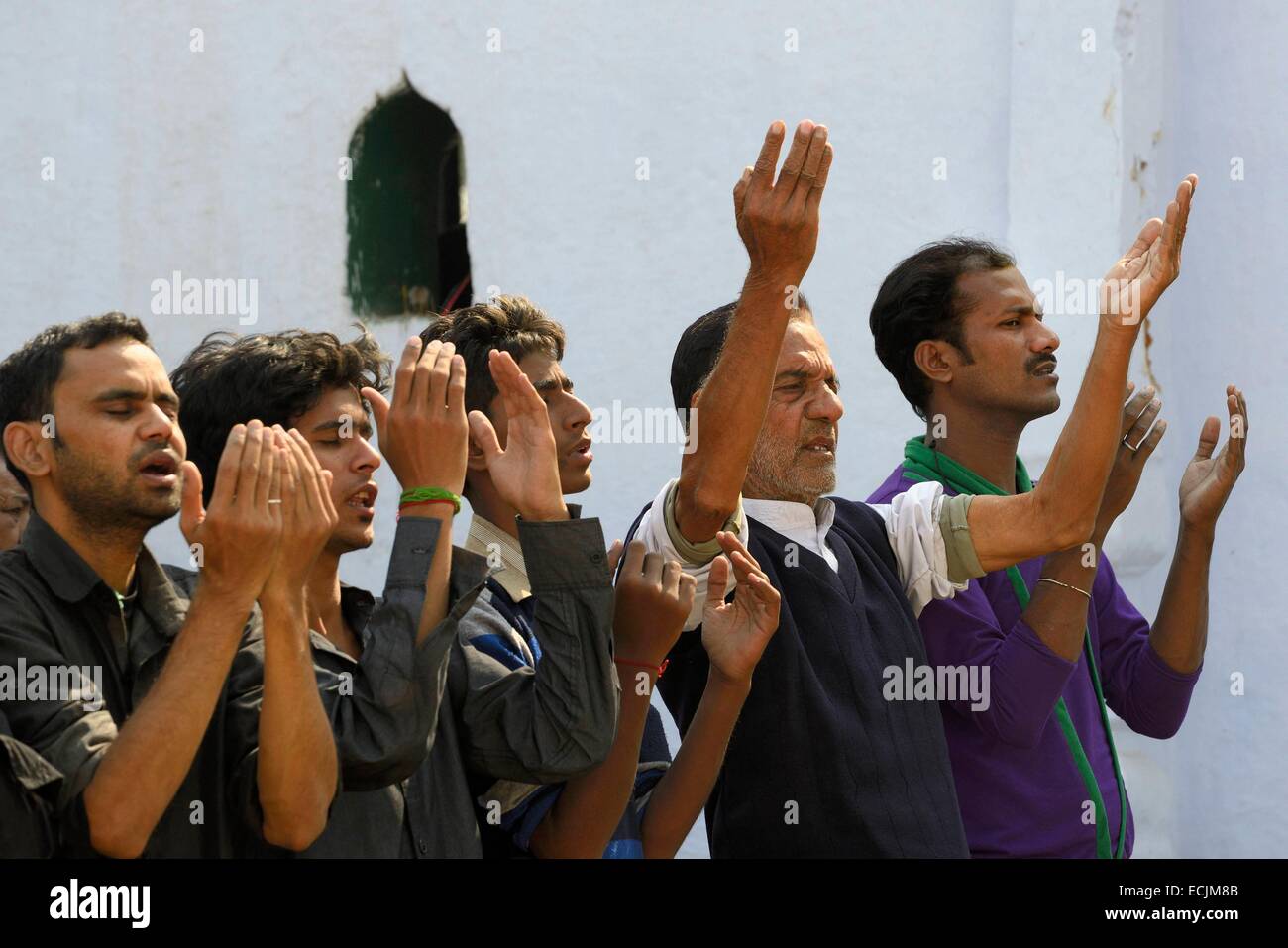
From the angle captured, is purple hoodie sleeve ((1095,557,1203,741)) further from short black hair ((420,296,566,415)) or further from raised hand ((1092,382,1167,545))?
short black hair ((420,296,566,415))

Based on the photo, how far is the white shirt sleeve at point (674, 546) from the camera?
3.27m

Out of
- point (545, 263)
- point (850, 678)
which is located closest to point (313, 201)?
point (545, 263)

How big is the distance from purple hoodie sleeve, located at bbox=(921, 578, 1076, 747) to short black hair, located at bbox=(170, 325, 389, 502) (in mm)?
1222

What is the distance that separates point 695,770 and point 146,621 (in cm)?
97

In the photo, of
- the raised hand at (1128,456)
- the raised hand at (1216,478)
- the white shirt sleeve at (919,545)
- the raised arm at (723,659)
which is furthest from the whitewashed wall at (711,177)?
the raised arm at (723,659)

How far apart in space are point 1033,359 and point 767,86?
3122 millimetres

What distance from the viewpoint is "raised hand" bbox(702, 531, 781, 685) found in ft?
10.3

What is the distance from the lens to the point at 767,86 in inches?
268

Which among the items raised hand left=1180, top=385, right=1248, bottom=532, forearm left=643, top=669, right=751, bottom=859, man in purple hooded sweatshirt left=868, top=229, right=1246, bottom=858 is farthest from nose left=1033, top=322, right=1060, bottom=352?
forearm left=643, top=669, right=751, bottom=859

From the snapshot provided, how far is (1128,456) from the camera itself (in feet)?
12.6

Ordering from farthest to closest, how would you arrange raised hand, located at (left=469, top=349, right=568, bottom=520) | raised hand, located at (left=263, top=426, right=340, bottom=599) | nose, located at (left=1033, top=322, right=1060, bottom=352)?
1. nose, located at (left=1033, top=322, right=1060, bottom=352)
2. raised hand, located at (left=469, top=349, right=568, bottom=520)
3. raised hand, located at (left=263, top=426, right=340, bottom=599)
